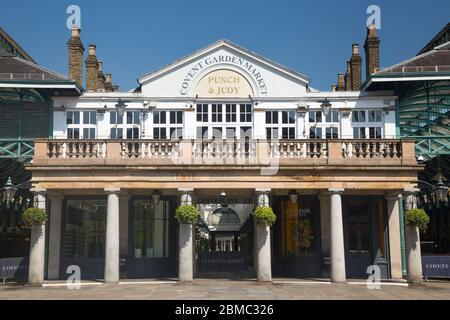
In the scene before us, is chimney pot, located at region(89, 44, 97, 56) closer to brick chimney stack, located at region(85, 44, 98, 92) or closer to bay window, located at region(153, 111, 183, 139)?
brick chimney stack, located at region(85, 44, 98, 92)

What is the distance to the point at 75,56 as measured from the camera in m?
25.8

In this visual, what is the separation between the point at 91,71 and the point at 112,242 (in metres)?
10.8

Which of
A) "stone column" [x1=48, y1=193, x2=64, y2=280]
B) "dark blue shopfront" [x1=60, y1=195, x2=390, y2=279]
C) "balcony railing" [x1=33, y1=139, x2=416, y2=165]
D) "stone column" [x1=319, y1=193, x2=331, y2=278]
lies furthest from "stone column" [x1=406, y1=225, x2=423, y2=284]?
"stone column" [x1=48, y1=193, x2=64, y2=280]

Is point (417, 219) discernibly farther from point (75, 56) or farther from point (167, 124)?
point (75, 56)

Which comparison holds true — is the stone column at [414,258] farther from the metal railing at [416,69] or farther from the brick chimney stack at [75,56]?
the brick chimney stack at [75,56]

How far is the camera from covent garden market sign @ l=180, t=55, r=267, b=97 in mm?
24703

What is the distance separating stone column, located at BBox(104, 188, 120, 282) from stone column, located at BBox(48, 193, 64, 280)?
3.40 metres

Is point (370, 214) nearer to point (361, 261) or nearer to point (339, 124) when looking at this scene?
point (361, 261)

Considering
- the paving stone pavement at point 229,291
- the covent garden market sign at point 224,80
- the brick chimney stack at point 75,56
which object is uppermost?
the brick chimney stack at point 75,56

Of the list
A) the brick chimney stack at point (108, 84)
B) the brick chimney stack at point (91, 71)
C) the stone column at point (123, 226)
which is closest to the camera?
the stone column at point (123, 226)

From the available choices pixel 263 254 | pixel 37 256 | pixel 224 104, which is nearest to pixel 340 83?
pixel 224 104

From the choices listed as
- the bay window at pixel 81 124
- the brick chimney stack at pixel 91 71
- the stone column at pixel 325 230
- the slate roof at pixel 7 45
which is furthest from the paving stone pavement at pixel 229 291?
the slate roof at pixel 7 45

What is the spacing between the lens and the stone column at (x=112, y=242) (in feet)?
A: 64.0
